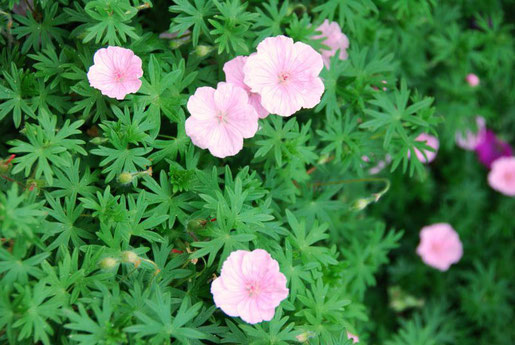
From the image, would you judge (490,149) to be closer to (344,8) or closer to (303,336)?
(344,8)

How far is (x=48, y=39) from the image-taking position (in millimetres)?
1736

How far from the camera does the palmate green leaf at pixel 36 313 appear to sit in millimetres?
1345

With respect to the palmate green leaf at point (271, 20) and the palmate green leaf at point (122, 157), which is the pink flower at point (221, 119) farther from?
the palmate green leaf at point (271, 20)

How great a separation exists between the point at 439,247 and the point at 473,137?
0.61 metres

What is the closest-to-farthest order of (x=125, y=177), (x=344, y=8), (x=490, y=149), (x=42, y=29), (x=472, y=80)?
(x=125, y=177)
(x=42, y=29)
(x=344, y=8)
(x=472, y=80)
(x=490, y=149)

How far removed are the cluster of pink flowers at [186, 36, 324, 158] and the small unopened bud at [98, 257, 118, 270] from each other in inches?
16.1

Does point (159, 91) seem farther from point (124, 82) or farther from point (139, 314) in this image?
point (139, 314)

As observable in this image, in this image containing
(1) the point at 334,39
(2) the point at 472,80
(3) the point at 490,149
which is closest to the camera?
(1) the point at 334,39

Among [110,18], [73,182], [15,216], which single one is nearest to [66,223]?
[73,182]

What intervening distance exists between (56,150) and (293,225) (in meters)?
0.72

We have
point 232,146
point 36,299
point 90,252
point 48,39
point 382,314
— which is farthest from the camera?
point 382,314

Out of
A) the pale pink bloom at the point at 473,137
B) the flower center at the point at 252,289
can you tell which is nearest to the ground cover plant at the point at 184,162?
the flower center at the point at 252,289

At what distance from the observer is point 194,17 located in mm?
1713

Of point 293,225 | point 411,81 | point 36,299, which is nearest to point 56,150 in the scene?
point 36,299
